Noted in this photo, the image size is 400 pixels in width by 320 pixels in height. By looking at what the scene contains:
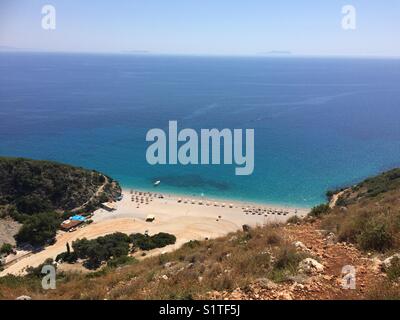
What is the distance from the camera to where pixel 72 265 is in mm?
25859

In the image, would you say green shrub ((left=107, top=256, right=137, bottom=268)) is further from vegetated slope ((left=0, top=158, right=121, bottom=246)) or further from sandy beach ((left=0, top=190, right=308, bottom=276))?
vegetated slope ((left=0, top=158, right=121, bottom=246))

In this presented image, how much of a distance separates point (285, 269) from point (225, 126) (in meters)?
78.9

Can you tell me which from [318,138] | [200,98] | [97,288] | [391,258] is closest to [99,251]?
[97,288]

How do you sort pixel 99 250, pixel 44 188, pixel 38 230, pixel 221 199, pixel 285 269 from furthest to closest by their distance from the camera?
pixel 221 199 < pixel 44 188 < pixel 38 230 < pixel 99 250 < pixel 285 269

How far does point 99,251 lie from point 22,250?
9.65 m

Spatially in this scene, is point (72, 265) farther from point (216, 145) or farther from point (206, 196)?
point (216, 145)

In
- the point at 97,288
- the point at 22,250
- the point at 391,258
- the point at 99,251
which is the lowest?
the point at 22,250

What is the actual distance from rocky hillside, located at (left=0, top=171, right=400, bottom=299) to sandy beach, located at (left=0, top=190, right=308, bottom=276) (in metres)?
19.2

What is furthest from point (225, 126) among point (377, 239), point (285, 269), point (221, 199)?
point (285, 269)

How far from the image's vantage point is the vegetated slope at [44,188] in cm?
4038

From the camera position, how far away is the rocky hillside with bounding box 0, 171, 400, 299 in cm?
699

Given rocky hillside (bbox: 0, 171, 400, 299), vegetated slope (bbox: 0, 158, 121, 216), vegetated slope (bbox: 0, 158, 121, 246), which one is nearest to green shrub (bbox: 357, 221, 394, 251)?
rocky hillside (bbox: 0, 171, 400, 299)

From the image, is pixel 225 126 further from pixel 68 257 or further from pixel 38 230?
pixel 68 257

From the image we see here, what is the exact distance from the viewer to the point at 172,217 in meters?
40.5
